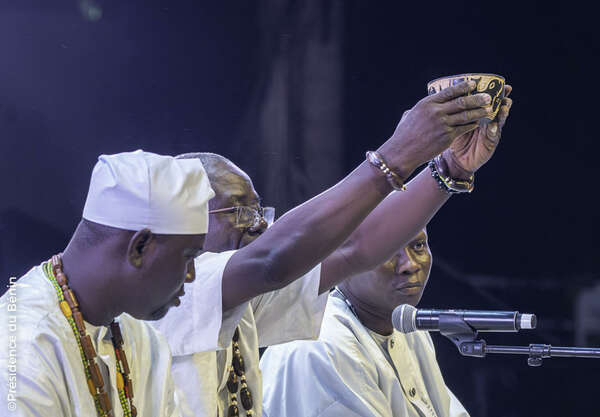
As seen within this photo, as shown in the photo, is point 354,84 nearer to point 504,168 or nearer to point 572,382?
point 504,168

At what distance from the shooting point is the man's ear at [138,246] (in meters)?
2.19

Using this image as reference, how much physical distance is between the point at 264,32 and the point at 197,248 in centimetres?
281

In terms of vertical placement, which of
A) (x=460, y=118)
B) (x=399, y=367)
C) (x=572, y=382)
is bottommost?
(x=572, y=382)

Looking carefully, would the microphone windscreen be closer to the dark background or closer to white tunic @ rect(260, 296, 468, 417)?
white tunic @ rect(260, 296, 468, 417)

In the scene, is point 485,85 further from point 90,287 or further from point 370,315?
point 370,315

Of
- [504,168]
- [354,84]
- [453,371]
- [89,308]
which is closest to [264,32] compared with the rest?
[354,84]

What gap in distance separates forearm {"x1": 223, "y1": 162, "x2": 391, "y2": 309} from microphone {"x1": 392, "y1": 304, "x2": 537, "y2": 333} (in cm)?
60

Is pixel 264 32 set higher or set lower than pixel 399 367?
higher

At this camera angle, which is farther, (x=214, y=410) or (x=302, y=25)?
(x=302, y=25)

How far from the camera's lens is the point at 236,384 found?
2.96 meters

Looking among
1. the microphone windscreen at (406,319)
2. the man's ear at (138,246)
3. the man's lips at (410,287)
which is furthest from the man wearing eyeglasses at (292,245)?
the man's lips at (410,287)

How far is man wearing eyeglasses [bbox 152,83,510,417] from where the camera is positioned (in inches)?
94.7

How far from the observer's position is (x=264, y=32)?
4887 mm

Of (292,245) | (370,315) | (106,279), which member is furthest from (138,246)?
(370,315)
